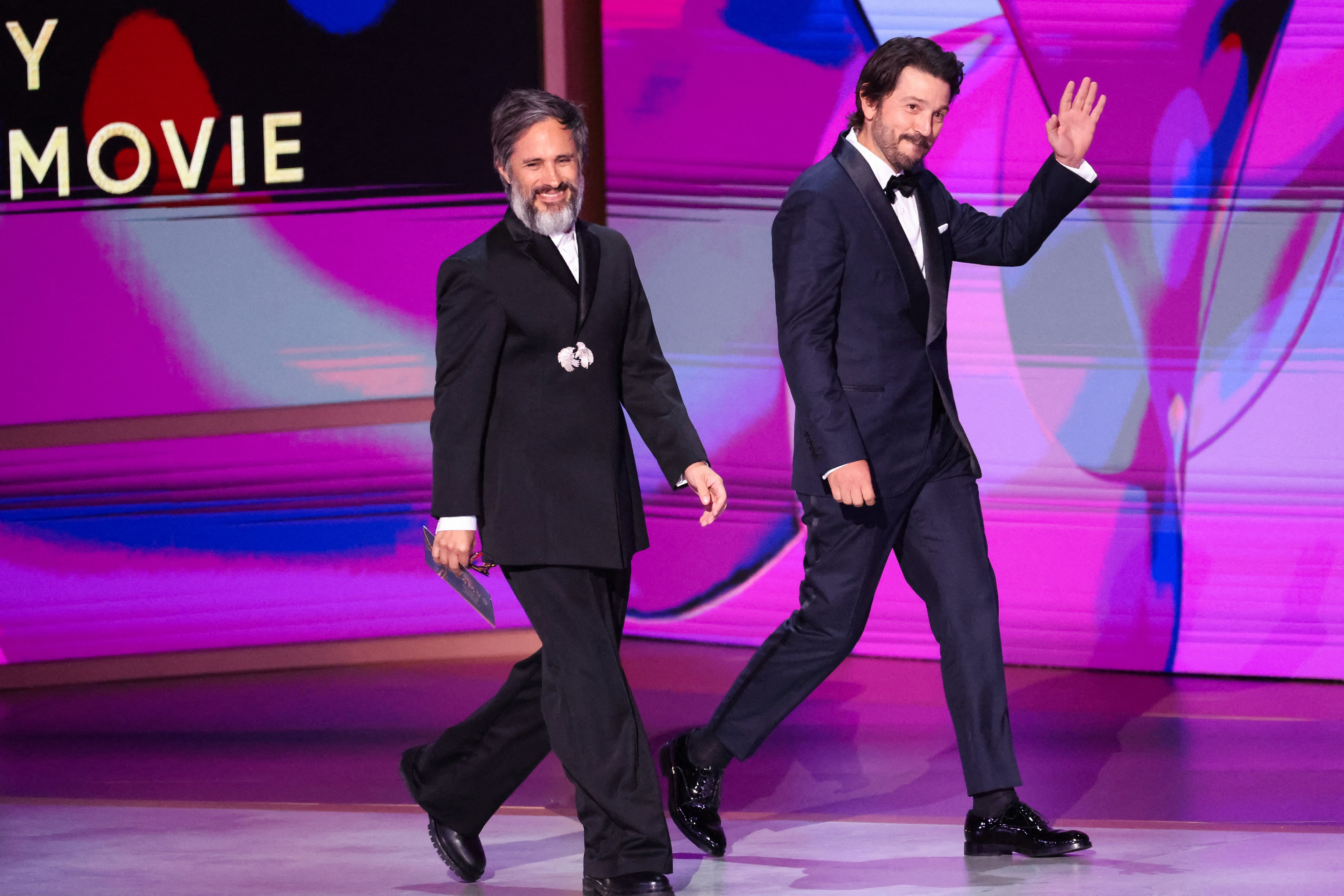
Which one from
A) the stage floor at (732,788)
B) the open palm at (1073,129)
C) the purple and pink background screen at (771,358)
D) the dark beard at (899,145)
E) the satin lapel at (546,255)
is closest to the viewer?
the satin lapel at (546,255)

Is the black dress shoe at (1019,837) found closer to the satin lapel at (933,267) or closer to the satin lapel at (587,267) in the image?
the satin lapel at (933,267)

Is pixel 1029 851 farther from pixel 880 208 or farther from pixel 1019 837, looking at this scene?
pixel 880 208

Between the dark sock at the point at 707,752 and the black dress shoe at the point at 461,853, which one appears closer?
the black dress shoe at the point at 461,853

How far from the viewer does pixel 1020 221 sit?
135 inches

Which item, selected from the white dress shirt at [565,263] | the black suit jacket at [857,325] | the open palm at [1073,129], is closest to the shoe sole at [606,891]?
the white dress shirt at [565,263]

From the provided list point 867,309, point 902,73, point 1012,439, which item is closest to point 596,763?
point 867,309

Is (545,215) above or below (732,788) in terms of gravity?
above

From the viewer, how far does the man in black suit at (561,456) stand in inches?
116

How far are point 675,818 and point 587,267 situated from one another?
3.70 feet

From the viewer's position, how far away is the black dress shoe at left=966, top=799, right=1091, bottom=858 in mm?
3115

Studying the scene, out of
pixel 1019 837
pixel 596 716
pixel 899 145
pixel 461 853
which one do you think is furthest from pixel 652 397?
pixel 1019 837

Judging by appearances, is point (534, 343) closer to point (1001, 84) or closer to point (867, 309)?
point (867, 309)

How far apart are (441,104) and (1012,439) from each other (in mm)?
2062

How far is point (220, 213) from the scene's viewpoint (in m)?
5.20
